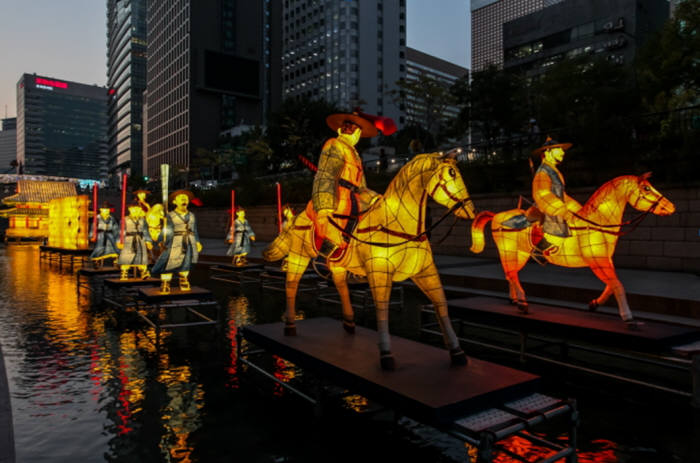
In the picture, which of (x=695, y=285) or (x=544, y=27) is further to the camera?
(x=544, y=27)

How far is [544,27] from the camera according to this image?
193ft

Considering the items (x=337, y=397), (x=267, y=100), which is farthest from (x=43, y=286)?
(x=267, y=100)

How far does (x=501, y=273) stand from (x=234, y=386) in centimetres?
921

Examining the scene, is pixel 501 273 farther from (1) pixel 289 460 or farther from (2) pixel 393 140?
(2) pixel 393 140

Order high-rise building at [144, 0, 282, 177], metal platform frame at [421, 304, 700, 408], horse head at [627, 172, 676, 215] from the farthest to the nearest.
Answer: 1. high-rise building at [144, 0, 282, 177]
2. horse head at [627, 172, 676, 215]
3. metal platform frame at [421, 304, 700, 408]

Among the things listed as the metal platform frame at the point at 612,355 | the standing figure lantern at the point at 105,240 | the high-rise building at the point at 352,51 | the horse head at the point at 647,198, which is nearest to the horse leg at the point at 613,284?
the metal platform frame at the point at 612,355

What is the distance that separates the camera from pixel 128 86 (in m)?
122

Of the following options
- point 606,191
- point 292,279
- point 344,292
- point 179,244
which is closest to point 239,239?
point 179,244

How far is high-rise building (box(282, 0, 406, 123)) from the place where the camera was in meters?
93.1

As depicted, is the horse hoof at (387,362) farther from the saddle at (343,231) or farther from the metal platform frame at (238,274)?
the metal platform frame at (238,274)

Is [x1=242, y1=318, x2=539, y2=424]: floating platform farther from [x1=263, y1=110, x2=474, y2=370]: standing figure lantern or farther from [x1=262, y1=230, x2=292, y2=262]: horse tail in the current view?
[x1=262, y1=230, x2=292, y2=262]: horse tail

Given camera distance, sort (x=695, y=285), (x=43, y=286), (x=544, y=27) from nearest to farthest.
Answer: (x=695, y=285) < (x=43, y=286) < (x=544, y=27)

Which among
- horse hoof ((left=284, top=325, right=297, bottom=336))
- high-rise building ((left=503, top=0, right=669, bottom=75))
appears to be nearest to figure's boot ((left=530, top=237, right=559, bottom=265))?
horse hoof ((left=284, top=325, right=297, bottom=336))

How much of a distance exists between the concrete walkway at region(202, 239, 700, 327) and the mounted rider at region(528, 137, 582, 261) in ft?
9.32
